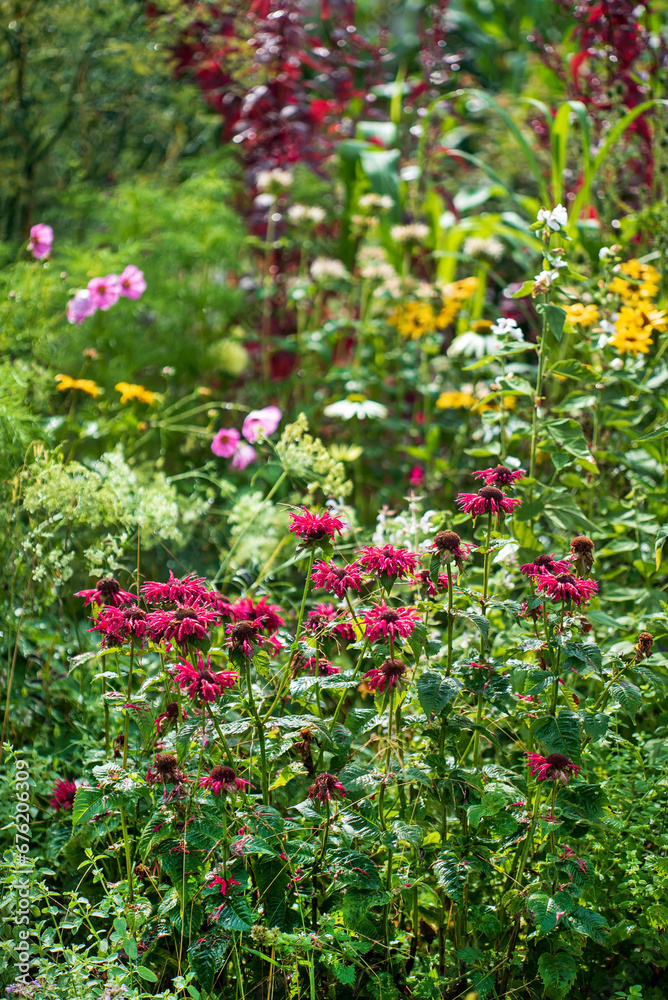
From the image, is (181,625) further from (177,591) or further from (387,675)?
(387,675)

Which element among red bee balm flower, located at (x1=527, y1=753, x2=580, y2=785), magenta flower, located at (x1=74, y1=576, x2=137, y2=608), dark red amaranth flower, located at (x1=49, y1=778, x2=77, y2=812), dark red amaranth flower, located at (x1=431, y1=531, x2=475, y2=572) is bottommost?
dark red amaranth flower, located at (x1=49, y1=778, x2=77, y2=812)

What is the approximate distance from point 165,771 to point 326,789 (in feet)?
0.73

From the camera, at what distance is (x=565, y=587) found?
47.5 inches

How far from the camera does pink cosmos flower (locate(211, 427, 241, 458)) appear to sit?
7.13 feet

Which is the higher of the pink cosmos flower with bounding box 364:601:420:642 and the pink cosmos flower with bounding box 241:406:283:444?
the pink cosmos flower with bounding box 364:601:420:642

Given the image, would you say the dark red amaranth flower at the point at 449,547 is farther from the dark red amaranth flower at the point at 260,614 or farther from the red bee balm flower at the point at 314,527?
the dark red amaranth flower at the point at 260,614

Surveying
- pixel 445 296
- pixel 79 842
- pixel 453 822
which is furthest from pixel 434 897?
pixel 445 296

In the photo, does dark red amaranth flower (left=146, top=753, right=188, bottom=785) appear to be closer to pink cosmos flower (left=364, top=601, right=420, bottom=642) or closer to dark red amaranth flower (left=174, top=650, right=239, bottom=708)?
dark red amaranth flower (left=174, top=650, right=239, bottom=708)

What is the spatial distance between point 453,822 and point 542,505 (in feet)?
2.10

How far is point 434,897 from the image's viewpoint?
1.42 meters

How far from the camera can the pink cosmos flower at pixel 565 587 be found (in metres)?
1.21

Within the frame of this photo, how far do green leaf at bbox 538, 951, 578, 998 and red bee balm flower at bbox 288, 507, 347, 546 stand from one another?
2.15 ft

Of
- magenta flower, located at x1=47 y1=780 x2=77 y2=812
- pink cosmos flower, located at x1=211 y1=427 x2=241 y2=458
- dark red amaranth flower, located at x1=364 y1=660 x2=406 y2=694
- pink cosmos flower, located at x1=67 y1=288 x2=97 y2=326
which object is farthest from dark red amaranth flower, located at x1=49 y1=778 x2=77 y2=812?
pink cosmos flower, located at x1=67 y1=288 x2=97 y2=326

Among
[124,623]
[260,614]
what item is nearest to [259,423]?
[260,614]
